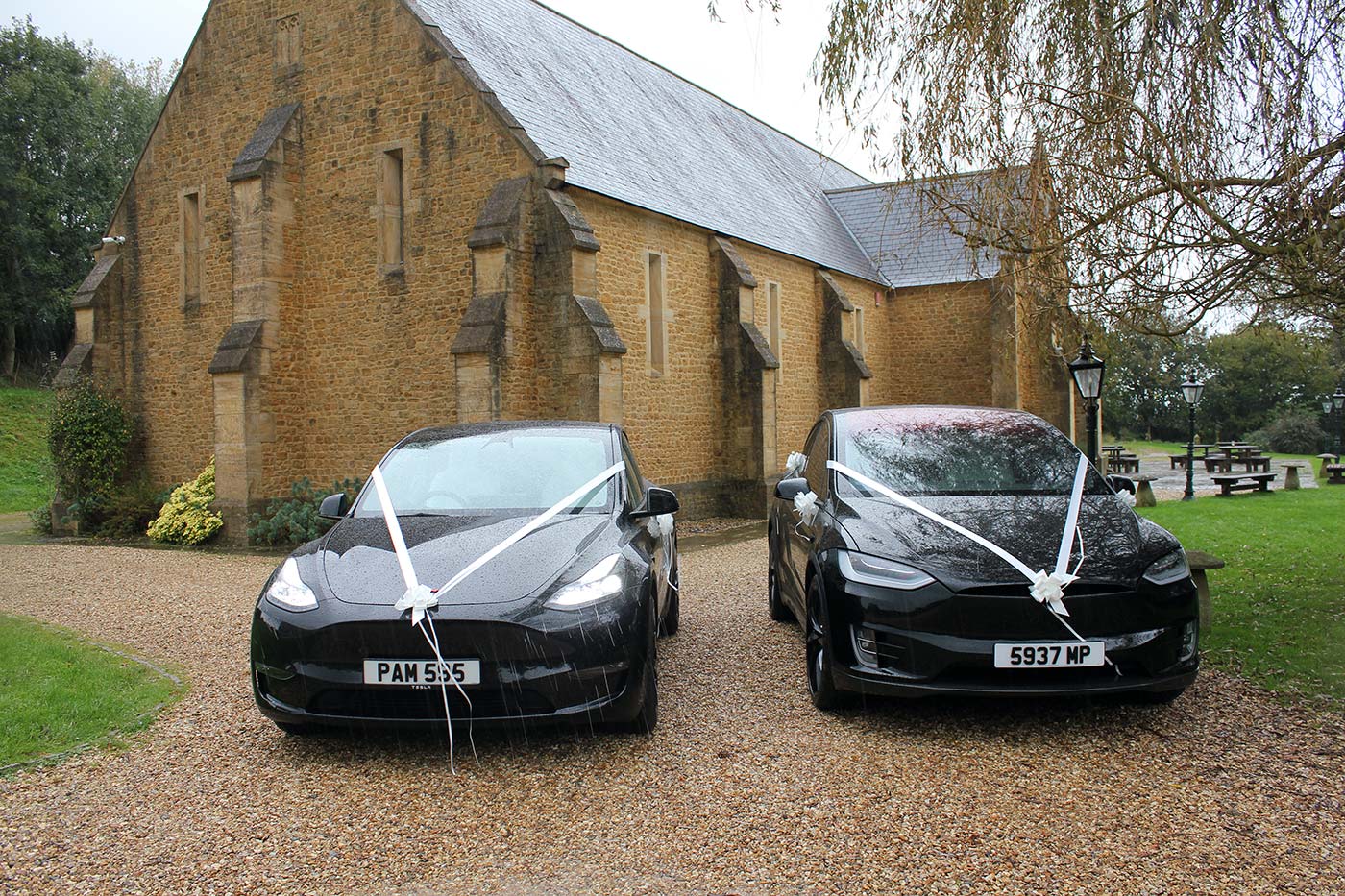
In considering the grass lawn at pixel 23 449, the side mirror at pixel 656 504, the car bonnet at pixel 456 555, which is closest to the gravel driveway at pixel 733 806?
the car bonnet at pixel 456 555

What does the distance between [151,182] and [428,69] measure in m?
7.34

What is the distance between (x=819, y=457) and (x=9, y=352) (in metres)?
41.6

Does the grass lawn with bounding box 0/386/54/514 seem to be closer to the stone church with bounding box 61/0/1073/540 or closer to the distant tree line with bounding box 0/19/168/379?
the distant tree line with bounding box 0/19/168/379

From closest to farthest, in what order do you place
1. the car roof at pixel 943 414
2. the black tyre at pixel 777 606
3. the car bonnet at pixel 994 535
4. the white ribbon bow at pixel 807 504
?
the car bonnet at pixel 994 535 → the white ribbon bow at pixel 807 504 → the car roof at pixel 943 414 → the black tyre at pixel 777 606

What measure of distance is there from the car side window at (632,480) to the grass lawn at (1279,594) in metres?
3.65

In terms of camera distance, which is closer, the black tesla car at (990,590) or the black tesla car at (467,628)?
the black tesla car at (467,628)

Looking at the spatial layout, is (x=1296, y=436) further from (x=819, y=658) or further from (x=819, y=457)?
(x=819, y=658)

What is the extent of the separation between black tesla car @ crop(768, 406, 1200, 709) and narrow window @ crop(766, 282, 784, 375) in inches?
587

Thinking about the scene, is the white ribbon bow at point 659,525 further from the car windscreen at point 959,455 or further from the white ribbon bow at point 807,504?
the car windscreen at point 959,455

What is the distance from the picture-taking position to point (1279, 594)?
7723 millimetres

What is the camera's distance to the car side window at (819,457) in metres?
6.01

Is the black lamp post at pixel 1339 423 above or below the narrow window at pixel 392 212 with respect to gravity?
below

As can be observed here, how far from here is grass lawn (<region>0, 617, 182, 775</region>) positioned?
4.68 meters

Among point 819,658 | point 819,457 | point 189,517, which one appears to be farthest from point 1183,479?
point 819,658
